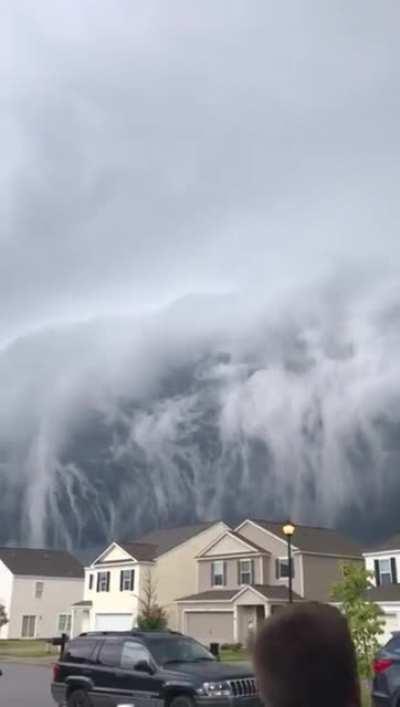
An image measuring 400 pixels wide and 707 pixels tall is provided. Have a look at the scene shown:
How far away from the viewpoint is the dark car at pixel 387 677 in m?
13.9

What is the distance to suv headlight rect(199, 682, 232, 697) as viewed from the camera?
46.1ft

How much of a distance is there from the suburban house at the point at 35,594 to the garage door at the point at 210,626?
2095 cm

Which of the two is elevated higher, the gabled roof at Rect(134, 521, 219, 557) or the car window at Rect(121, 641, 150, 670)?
the gabled roof at Rect(134, 521, 219, 557)

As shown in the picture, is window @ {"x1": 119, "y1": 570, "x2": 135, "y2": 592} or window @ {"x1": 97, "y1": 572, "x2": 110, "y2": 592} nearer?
window @ {"x1": 119, "y1": 570, "x2": 135, "y2": 592}

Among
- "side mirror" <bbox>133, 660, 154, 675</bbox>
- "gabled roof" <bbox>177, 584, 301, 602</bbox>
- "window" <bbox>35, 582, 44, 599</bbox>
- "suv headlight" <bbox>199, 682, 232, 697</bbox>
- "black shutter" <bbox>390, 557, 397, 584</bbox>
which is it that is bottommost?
"suv headlight" <bbox>199, 682, 232, 697</bbox>

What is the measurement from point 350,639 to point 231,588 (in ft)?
191

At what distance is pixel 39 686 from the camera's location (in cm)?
2712

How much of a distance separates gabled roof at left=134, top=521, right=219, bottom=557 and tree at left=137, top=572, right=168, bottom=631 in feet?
10.7

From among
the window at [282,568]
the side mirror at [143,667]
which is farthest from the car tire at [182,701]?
the window at [282,568]

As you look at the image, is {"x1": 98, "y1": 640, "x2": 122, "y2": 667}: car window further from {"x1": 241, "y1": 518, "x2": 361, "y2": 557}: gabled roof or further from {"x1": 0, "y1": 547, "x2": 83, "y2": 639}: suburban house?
{"x1": 0, "y1": 547, "x2": 83, "y2": 639}: suburban house

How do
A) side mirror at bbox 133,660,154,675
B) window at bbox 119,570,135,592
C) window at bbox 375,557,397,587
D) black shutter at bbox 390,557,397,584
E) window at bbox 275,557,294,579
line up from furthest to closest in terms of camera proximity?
window at bbox 119,570,135,592
window at bbox 275,557,294,579
window at bbox 375,557,397,587
black shutter at bbox 390,557,397,584
side mirror at bbox 133,660,154,675

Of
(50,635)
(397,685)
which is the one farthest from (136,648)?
(50,635)

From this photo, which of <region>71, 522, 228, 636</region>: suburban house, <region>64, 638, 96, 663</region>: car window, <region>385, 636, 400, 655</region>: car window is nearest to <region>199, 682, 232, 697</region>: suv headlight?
<region>385, 636, 400, 655</region>: car window

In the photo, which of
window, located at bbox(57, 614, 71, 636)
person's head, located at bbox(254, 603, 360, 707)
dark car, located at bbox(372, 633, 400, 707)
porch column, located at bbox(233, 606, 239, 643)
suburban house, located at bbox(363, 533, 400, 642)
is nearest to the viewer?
person's head, located at bbox(254, 603, 360, 707)
